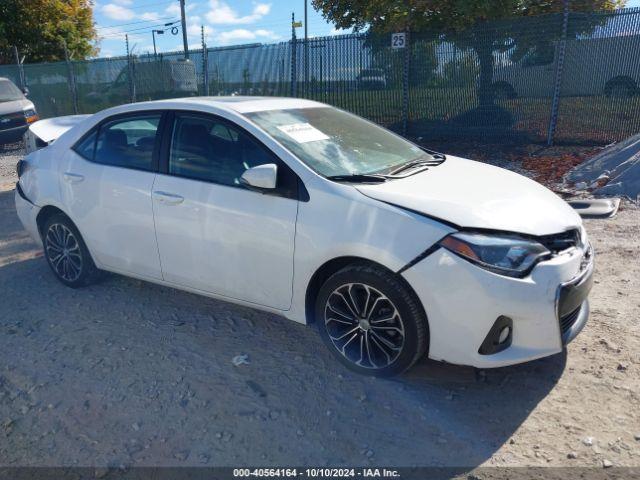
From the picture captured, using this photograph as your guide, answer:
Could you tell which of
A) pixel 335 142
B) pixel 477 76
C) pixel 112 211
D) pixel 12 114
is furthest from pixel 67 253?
pixel 12 114

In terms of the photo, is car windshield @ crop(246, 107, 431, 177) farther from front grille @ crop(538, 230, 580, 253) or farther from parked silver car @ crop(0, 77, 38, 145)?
parked silver car @ crop(0, 77, 38, 145)

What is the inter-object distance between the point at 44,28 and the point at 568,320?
24.8 m

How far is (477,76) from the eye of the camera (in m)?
10.9

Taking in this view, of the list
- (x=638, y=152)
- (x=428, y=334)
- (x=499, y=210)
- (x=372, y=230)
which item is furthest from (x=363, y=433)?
(x=638, y=152)

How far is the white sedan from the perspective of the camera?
291cm

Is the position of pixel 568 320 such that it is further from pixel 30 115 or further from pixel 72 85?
pixel 72 85

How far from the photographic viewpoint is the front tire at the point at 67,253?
4660 millimetres

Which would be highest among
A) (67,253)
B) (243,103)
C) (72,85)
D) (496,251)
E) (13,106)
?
(72,85)

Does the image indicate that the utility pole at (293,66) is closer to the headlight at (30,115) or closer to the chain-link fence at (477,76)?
the chain-link fence at (477,76)

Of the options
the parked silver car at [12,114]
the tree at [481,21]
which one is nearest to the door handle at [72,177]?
the tree at [481,21]

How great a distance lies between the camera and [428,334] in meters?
3.05

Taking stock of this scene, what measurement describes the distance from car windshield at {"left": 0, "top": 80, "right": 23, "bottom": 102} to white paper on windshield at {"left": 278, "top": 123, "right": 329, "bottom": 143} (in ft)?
39.3

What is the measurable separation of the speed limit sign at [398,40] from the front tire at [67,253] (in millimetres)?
8319

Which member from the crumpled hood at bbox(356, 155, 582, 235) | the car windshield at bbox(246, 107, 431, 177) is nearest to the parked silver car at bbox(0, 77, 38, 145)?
the car windshield at bbox(246, 107, 431, 177)
